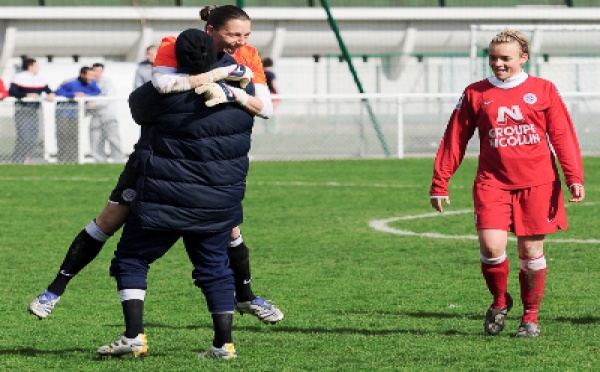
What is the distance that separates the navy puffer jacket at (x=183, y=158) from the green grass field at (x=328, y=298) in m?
0.71

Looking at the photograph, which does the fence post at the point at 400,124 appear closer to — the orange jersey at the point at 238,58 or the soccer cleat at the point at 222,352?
the orange jersey at the point at 238,58

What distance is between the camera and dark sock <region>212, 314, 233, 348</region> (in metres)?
6.71

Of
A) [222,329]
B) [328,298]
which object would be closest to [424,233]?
[328,298]

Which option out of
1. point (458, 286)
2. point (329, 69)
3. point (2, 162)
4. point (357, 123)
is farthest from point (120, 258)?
point (329, 69)

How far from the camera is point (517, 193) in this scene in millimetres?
7465

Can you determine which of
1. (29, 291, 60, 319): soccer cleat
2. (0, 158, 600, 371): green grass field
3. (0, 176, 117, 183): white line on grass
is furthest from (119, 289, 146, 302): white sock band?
(0, 176, 117, 183): white line on grass

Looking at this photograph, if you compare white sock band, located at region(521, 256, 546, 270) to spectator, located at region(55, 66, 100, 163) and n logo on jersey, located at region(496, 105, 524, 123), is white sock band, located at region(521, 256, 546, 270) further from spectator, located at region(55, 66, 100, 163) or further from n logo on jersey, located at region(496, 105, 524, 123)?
spectator, located at region(55, 66, 100, 163)

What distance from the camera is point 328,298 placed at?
915cm

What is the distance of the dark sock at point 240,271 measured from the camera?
26.2ft

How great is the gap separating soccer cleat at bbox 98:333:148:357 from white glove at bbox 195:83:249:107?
1203 mm

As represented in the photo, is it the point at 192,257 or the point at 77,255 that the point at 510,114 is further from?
the point at 77,255

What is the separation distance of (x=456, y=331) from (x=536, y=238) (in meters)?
0.66

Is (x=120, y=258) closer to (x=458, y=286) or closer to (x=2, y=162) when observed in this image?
(x=458, y=286)

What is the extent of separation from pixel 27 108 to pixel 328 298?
1560 centimetres
